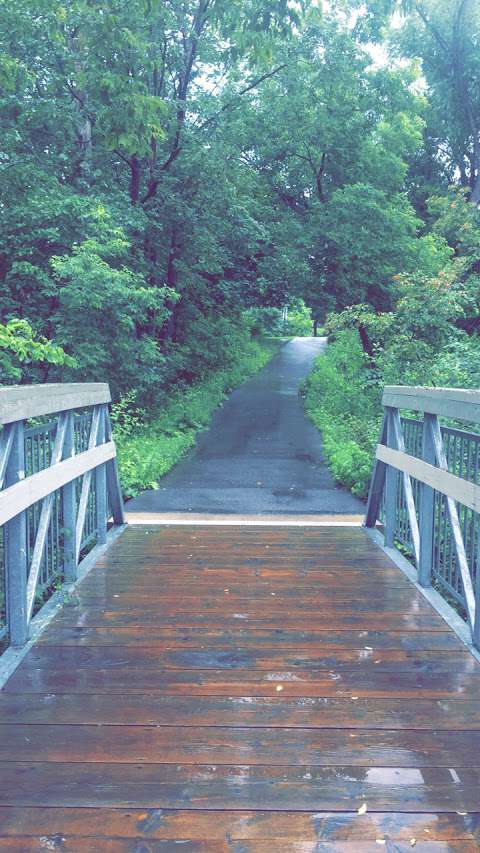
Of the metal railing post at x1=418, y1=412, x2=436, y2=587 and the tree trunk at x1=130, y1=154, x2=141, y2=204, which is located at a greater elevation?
the tree trunk at x1=130, y1=154, x2=141, y2=204

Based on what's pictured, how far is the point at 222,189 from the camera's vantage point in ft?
54.4

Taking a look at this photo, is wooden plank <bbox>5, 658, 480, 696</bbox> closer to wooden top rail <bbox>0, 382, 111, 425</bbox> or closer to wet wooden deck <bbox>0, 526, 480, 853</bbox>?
wet wooden deck <bbox>0, 526, 480, 853</bbox>

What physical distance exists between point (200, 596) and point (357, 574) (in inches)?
45.1

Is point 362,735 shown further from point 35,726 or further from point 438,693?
point 35,726

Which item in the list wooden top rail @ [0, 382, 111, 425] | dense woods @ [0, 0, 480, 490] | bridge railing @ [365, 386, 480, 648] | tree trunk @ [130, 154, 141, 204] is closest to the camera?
wooden top rail @ [0, 382, 111, 425]

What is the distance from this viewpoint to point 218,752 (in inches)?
99.5

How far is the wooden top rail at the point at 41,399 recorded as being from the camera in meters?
3.21

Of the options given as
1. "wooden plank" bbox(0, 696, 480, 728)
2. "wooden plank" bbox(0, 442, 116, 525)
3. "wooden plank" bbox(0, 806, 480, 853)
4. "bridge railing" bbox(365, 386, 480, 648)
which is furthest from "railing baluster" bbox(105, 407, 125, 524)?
"wooden plank" bbox(0, 806, 480, 853)

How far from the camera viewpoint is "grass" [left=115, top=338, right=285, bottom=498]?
33.0 ft

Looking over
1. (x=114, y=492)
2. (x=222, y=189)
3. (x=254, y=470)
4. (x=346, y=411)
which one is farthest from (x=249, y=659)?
(x=346, y=411)

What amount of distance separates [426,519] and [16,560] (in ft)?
7.93

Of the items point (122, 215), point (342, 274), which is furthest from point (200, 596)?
point (342, 274)

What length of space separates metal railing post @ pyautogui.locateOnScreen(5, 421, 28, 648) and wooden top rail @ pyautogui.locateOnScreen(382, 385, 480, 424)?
209 centimetres

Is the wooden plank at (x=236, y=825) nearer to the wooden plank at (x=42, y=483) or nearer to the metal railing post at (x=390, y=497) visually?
the wooden plank at (x=42, y=483)
